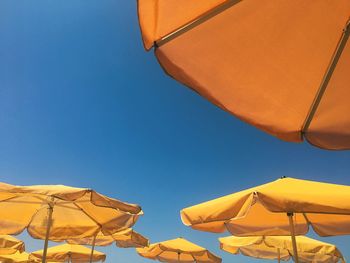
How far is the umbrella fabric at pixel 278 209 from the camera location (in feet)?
11.8

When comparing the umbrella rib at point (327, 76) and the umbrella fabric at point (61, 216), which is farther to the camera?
the umbrella fabric at point (61, 216)

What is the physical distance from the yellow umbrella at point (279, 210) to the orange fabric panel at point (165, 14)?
7.40ft

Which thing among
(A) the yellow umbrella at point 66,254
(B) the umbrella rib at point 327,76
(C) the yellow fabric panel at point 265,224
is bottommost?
(A) the yellow umbrella at point 66,254

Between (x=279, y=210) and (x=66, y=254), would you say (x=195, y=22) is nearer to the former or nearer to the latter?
(x=279, y=210)

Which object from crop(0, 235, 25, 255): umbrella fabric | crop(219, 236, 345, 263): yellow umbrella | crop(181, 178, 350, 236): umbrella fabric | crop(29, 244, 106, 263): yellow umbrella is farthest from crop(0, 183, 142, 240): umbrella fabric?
crop(29, 244, 106, 263): yellow umbrella

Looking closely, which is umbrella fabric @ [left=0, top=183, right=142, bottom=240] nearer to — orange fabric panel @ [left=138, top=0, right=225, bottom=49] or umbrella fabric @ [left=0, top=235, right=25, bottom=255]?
umbrella fabric @ [left=0, top=235, right=25, bottom=255]

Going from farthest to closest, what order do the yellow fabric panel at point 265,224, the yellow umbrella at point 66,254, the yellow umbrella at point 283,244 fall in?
1. the yellow umbrella at point 66,254
2. the yellow umbrella at point 283,244
3. the yellow fabric panel at point 265,224

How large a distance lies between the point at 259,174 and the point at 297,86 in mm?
18002

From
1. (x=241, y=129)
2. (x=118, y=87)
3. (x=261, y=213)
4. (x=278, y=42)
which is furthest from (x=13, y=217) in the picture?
(x=241, y=129)

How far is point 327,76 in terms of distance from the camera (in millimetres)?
2375

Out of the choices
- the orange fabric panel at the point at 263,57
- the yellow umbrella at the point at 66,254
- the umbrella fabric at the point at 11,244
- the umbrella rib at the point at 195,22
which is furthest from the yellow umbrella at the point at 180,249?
the umbrella rib at the point at 195,22

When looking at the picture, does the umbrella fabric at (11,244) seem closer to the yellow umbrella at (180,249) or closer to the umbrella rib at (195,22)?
the yellow umbrella at (180,249)

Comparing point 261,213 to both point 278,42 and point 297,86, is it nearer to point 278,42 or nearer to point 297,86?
point 297,86

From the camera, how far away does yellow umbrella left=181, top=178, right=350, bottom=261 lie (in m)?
3.60
